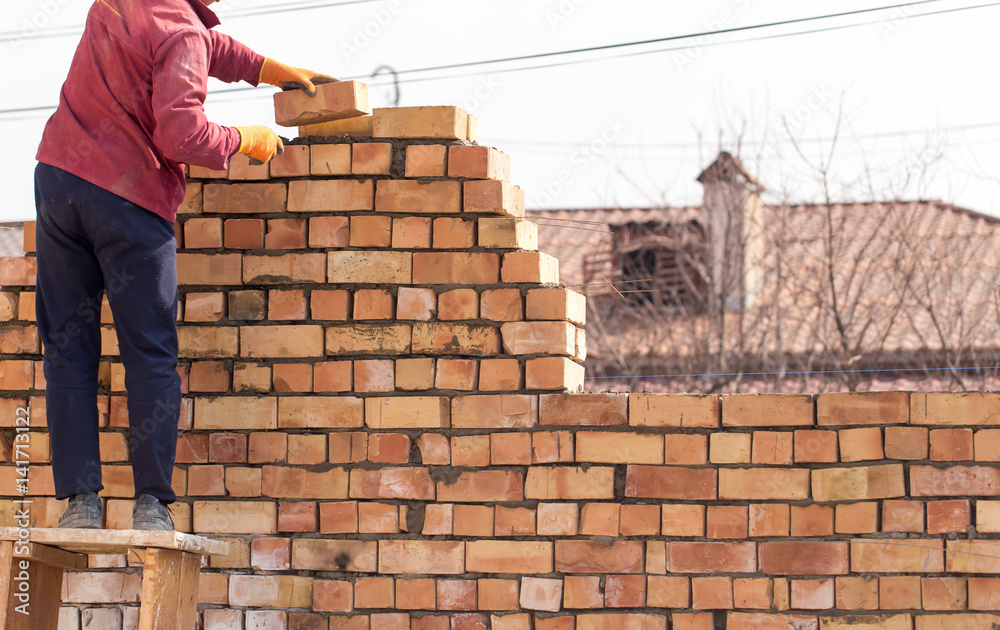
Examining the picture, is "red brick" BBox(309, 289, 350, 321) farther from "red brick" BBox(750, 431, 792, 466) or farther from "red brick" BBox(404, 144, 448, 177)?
"red brick" BBox(750, 431, 792, 466)

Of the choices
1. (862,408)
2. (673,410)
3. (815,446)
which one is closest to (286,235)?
(673,410)

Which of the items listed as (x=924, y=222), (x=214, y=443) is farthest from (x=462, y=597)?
(x=924, y=222)

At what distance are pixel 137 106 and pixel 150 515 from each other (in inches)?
47.5

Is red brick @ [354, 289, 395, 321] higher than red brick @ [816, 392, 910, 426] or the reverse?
higher

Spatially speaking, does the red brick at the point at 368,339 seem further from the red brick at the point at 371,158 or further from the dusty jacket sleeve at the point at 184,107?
the dusty jacket sleeve at the point at 184,107

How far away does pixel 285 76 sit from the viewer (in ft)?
10.5

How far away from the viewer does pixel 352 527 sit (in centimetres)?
311

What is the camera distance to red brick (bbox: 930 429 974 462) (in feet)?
10.0

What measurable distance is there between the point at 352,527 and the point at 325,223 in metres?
1.07

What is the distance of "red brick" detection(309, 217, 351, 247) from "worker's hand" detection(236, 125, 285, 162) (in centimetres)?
34

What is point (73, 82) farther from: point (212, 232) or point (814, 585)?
point (814, 585)

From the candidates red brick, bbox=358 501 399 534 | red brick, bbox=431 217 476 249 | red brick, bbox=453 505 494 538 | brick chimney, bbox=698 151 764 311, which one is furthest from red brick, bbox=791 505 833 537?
brick chimney, bbox=698 151 764 311

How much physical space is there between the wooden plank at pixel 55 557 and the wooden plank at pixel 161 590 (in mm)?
321

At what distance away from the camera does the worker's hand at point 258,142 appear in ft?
9.42
